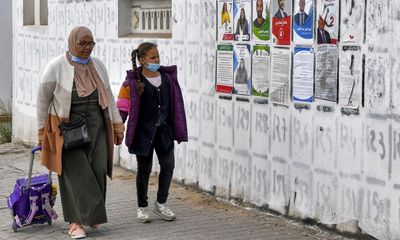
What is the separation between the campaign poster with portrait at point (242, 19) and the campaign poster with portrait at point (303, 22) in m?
0.82

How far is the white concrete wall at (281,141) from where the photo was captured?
685 centimetres

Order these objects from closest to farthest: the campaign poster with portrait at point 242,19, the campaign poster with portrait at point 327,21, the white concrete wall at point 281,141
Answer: the white concrete wall at point 281,141, the campaign poster with portrait at point 327,21, the campaign poster with portrait at point 242,19

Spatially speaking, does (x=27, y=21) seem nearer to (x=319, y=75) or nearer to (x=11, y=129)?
(x=11, y=129)

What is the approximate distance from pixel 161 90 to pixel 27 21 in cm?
718

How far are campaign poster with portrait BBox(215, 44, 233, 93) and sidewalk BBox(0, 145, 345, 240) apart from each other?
1221mm

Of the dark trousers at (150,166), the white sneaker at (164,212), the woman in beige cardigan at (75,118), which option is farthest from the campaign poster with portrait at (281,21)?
the white sneaker at (164,212)

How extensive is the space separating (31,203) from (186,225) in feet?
4.77

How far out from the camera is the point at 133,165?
11180 mm

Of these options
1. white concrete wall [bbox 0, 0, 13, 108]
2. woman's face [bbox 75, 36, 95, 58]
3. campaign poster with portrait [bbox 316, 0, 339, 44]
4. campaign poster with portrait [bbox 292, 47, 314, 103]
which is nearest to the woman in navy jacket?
woman's face [bbox 75, 36, 95, 58]

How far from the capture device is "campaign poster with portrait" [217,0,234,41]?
8.99m

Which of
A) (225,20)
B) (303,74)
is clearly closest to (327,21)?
(303,74)

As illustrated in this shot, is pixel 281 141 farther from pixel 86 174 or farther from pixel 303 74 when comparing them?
pixel 86 174

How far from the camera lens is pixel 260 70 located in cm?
852

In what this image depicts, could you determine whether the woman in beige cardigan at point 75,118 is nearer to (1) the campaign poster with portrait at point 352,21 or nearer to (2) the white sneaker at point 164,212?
(2) the white sneaker at point 164,212
